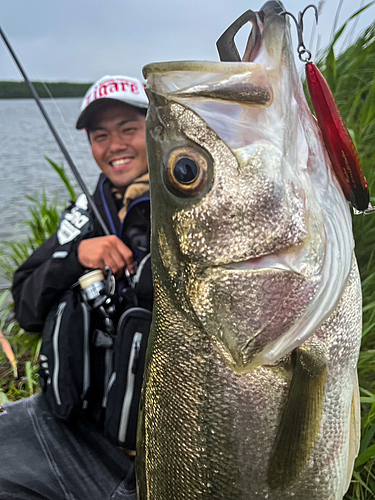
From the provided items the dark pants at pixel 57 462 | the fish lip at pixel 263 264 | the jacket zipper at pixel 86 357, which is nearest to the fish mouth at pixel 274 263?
the fish lip at pixel 263 264

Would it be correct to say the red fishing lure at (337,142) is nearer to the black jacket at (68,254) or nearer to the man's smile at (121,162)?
the black jacket at (68,254)

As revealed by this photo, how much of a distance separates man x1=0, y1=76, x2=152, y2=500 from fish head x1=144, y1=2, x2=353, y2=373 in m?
1.08

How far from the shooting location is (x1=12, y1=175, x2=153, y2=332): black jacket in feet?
8.23

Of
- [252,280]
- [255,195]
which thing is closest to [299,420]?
[252,280]

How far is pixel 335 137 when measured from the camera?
3.61ft

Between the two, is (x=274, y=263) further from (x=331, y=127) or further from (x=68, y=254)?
(x=68, y=254)

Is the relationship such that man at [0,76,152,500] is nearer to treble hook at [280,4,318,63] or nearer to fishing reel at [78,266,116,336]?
fishing reel at [78,266,116,336]

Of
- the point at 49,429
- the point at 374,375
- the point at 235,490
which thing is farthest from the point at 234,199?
the point at 49,429

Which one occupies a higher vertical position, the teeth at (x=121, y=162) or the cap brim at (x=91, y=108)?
the cap brim at (x=91, y=108)

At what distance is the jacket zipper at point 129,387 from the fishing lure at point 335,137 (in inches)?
51.0

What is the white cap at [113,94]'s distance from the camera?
2.58m

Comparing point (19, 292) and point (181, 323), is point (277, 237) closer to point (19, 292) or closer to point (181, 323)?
point (181, 323)

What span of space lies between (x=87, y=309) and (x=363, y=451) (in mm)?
1427

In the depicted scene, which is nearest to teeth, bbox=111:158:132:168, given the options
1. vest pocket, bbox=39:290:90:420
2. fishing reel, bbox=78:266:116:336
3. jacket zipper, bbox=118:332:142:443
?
fishing reel, bbox=78:266:116:336
